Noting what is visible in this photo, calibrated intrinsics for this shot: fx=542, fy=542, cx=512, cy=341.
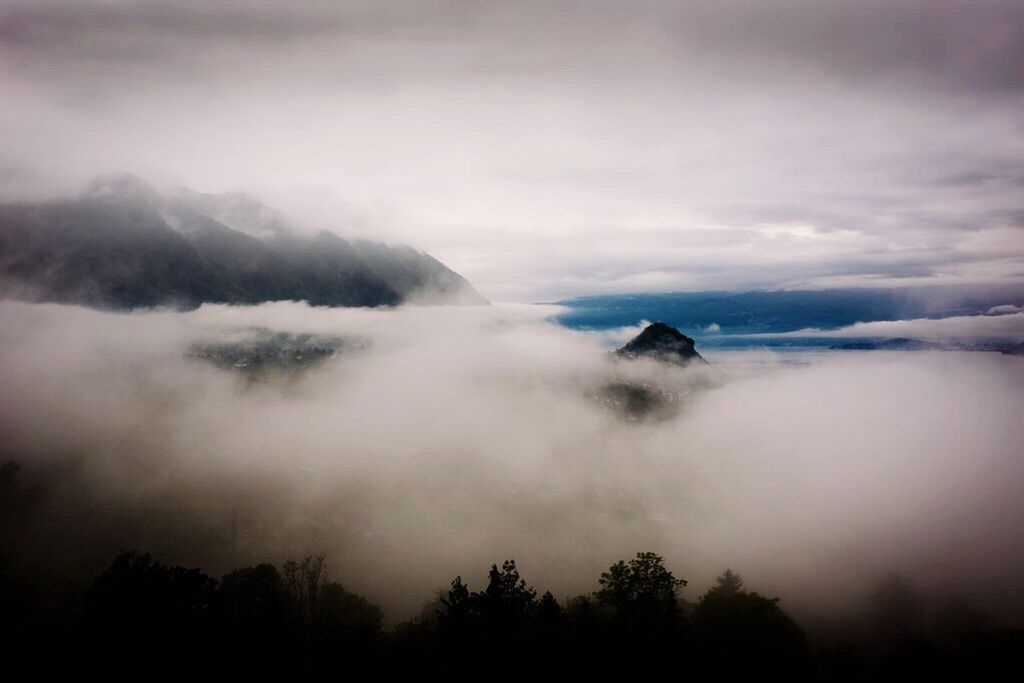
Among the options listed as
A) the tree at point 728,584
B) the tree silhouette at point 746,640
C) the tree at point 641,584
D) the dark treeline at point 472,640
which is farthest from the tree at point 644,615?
the tree at point 728,584

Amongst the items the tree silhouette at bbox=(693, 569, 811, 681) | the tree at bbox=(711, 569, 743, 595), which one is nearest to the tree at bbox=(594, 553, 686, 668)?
the tree silhouette at bbox=(693, 569, 811, 681)

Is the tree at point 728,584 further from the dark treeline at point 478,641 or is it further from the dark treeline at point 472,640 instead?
the dark treeline at point 478,641

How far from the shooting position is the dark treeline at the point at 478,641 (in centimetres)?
4278

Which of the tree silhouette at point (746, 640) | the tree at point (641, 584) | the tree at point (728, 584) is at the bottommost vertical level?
the tree at point (728, 584)

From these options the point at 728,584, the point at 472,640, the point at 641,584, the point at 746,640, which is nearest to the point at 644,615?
the point at 641,584

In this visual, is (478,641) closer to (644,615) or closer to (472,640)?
(472,640)

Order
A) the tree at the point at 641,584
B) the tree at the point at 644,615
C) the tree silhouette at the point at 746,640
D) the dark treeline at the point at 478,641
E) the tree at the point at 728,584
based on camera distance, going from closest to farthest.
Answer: the dark treeline at the point at 478,641
the tree at the point at 644,615
the tree silhouette at the point at 746,640
the tree at the point at 641,584
the tree at the point at 728,584

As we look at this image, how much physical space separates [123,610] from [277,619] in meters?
15.4

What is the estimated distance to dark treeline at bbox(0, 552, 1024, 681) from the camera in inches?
1684

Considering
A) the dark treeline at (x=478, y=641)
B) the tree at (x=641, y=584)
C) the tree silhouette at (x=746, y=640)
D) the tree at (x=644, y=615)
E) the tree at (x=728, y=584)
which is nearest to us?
the dark treeline at (x=478, y=641)

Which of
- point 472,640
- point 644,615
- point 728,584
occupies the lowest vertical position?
point 728,584

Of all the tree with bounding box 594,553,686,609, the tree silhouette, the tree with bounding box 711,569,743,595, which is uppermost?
the tree with bounding box 594,553,686,609

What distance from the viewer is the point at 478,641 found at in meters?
45.5

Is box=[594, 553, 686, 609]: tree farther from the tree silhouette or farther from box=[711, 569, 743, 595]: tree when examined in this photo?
box=[711, 569, 743, 595]: tree
